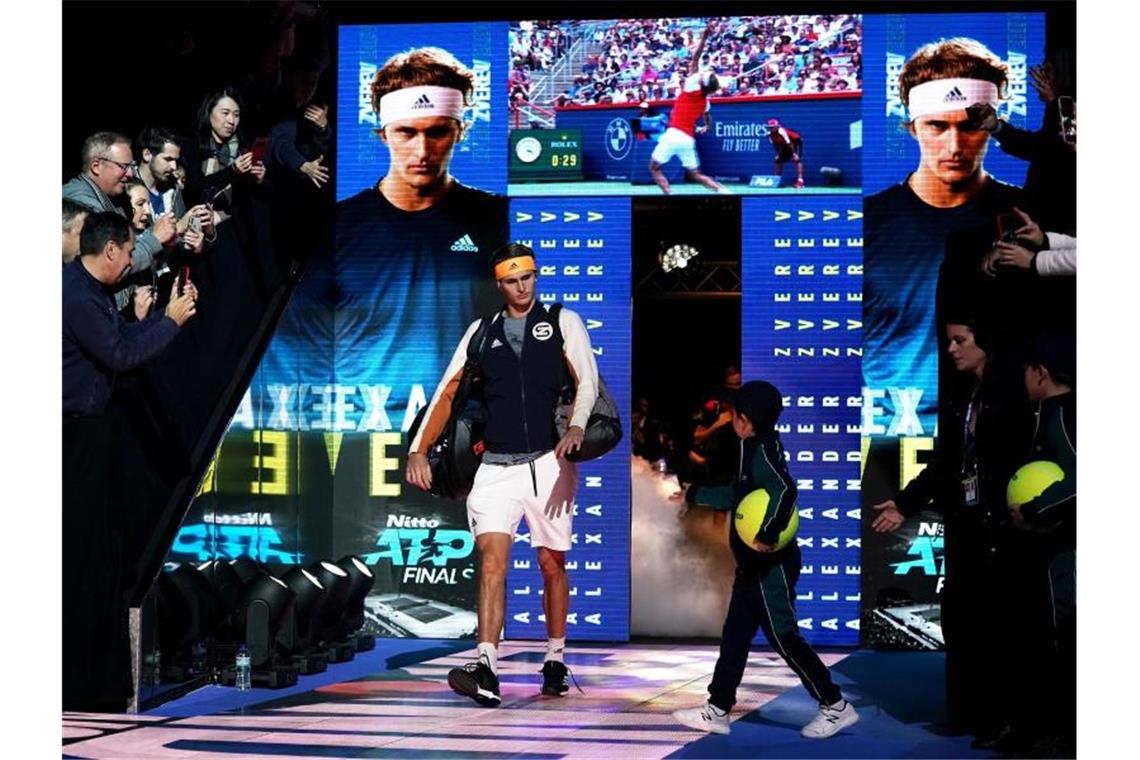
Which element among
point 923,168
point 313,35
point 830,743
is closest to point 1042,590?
point 830,743

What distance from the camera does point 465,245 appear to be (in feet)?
28.6

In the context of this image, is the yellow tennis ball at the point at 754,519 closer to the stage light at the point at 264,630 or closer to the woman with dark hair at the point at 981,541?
the woman with dark hair at the point at 981,541

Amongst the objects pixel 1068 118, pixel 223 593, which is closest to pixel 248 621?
pixel 223 593

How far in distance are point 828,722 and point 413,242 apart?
387 centimetres

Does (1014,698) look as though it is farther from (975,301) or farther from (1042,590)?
(975,301)

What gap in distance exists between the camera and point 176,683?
22.1ft

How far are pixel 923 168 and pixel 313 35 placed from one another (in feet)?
10.1

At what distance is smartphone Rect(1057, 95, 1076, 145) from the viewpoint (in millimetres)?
7797

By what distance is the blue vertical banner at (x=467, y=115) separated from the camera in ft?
28.4

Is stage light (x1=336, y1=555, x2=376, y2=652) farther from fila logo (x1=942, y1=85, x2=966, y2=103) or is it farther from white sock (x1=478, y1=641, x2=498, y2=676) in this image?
fila logo (x1=942, y1=85, x2=966, y2=103)

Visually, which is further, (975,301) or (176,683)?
(975,301)

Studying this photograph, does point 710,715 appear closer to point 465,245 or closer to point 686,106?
point 465,245

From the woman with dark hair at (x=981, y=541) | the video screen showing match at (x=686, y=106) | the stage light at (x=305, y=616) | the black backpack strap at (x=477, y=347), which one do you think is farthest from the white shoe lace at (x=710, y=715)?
the video screen showing match at (x=686, y=106)

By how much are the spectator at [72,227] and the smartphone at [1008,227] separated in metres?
4.04
